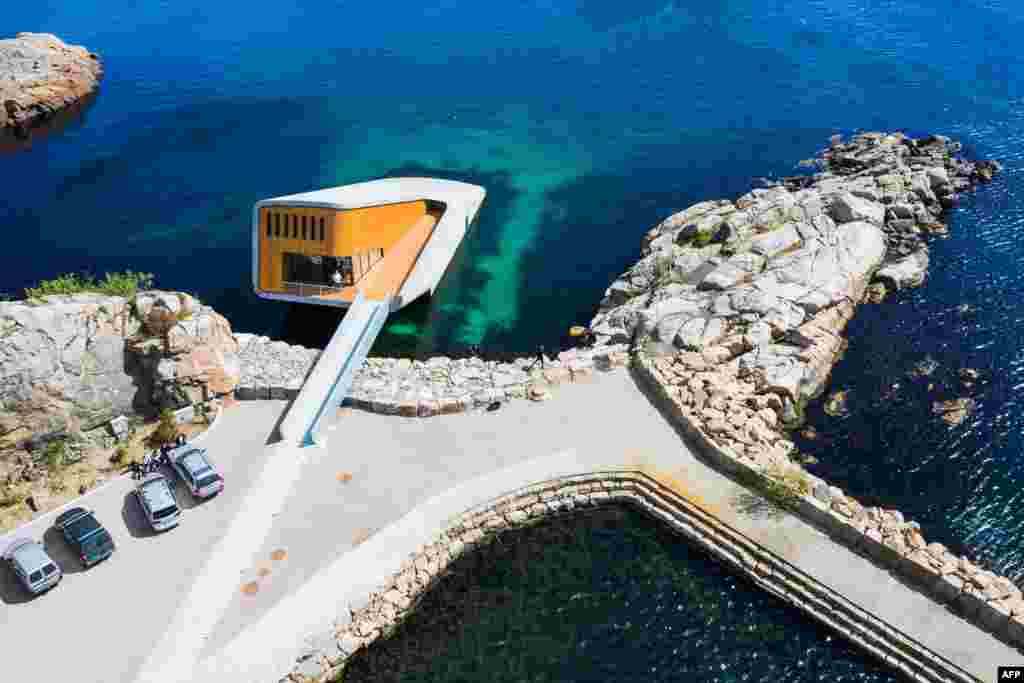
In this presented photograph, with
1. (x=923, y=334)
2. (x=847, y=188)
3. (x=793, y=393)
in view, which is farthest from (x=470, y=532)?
(x=847, y=188)

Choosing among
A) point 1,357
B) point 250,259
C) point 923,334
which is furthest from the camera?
point 250,259

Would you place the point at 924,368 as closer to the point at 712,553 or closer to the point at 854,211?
the point at 854,211

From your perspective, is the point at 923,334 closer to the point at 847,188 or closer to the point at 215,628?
the point at 847,188

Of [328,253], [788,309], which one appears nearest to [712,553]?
[788,309]

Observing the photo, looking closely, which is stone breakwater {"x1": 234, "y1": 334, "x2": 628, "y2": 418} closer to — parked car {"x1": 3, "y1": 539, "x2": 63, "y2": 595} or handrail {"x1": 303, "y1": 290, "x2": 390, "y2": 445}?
handrail {"x1": 303, "y1": 290, "x2": 390, "y2": 445}

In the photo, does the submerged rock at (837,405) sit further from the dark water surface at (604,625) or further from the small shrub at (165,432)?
the small shrub at (165,432)

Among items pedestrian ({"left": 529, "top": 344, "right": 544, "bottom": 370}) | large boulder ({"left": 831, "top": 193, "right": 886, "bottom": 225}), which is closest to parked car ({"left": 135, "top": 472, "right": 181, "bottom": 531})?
pedestrian ({"left": 529, "top": 344, "right": 544, "bottom": 370})

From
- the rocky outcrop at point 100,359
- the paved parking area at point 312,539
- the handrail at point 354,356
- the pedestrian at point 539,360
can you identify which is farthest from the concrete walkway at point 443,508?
the rocky outcrop at point 100,359
